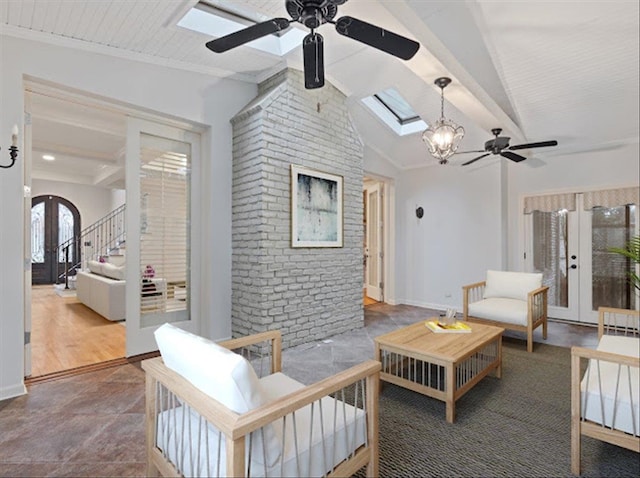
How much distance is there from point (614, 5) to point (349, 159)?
A: 279 centimetres

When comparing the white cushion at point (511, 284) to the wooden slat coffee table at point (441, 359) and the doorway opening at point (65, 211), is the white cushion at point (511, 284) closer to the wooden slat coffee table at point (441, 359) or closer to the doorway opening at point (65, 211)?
the wooden slat coffee table at point (441, 359)

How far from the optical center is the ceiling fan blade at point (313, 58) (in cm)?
198

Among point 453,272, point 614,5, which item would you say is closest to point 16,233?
point 614,5

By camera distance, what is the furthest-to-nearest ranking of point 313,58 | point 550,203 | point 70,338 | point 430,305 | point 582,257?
point 430,305, point 550,203, point 582,257, point 70,338, point 313,58

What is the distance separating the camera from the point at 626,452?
6.44ft

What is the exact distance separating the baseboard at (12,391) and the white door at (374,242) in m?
5.28

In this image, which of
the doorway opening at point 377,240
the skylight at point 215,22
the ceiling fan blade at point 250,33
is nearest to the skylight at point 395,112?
the doorway opening at point 377,240

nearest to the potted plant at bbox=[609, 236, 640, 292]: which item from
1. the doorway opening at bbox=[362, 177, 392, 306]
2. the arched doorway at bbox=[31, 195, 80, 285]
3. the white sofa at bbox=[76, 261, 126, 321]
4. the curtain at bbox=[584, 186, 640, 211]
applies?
the curtain at bbox=[584, 186, 640, 211]

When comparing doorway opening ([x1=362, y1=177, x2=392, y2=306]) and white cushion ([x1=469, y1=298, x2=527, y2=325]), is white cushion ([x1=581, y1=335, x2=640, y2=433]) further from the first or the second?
doorway opening ([x1=362, y1=177, x2=392, y2=306])

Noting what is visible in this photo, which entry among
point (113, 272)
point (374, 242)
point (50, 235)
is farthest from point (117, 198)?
point (374, 242)

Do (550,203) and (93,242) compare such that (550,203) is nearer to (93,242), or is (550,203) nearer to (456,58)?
(456,58)

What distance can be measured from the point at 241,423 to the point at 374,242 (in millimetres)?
6187

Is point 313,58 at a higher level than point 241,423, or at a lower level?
higher

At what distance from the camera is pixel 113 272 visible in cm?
535
